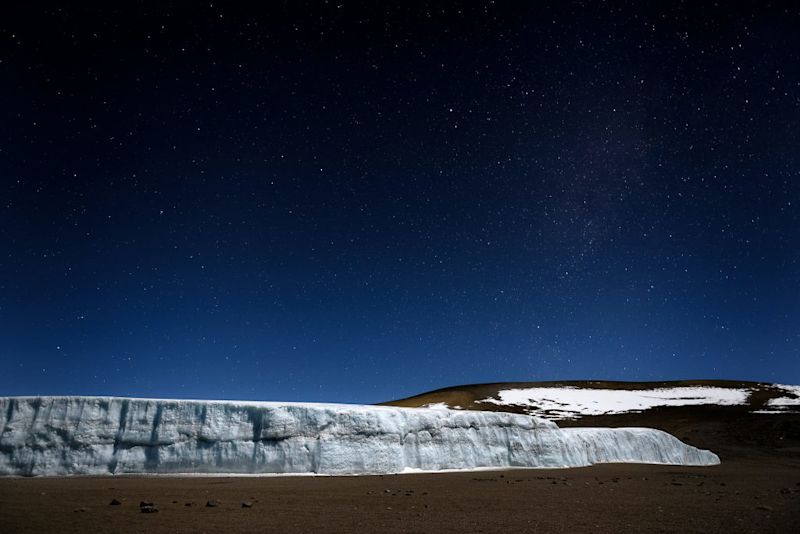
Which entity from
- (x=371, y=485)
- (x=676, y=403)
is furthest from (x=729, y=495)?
(x=676, y=403)

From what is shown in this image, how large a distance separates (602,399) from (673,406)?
676 centimetres

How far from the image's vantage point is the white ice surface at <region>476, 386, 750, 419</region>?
2071 inches

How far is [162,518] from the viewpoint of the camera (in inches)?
251

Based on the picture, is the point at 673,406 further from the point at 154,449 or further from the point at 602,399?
the point at 154,449

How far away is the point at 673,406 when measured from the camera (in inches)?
2056

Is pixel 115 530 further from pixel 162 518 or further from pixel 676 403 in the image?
pixel 676 403

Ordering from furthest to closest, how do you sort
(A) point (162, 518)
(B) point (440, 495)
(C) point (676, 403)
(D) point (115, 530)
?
1. (C) point (676, 403)
2. (B) point (440, 495)
3. (A) point (162, 518)
4. (D) point (115, 530)

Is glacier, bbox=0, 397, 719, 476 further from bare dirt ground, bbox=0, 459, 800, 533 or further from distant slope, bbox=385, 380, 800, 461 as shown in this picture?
distant slope, bbox=385, 380, 800, 461

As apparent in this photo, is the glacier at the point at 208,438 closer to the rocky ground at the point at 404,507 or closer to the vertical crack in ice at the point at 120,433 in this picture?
the vertical crack in ice at the point at 120,433

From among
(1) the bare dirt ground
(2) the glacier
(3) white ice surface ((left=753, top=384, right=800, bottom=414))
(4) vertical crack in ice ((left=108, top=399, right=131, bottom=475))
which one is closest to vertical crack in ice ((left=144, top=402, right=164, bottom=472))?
(2) the glacier

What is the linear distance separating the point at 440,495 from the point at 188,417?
8.32 metres

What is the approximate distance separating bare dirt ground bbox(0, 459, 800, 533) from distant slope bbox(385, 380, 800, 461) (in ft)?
83.4

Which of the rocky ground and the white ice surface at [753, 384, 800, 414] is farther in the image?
the white ice surface at [753, 384, 800, 414]

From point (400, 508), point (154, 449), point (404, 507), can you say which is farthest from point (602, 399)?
point (400, 508)
